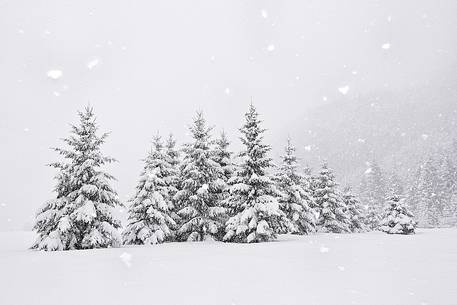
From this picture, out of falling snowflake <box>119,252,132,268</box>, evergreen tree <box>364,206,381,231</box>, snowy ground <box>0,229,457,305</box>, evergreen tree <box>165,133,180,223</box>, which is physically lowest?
evergreen tree <box>364,206,381,231</box>

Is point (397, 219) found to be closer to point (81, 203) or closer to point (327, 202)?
point (327, 202)

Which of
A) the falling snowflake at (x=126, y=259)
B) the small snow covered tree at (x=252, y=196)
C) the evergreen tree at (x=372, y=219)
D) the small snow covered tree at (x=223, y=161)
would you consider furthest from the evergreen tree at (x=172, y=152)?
the evergreen tree at (x=372, y=219)

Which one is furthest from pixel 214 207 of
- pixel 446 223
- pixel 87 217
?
pixel 446 223

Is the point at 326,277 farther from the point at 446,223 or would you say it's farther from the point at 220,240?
the point at 446,223

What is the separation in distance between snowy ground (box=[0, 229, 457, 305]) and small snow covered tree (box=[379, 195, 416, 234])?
2408cm

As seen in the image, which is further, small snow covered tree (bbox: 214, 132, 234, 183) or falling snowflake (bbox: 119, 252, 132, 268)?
small snow covered tree (bbox: 214, 132, 234, 183)

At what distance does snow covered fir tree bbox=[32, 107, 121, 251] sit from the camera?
18.8 meters

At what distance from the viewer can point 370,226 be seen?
60.5 m

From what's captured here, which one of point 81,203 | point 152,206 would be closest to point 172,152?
point 152,206

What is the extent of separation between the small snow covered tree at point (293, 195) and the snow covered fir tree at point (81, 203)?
15.4m

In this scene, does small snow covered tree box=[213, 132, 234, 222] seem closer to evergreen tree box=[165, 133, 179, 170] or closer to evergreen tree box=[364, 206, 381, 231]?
evergreen tree box=[165, 133, 179, 170]

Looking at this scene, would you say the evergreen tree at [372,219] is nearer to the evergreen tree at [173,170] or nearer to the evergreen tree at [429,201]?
the evergreen tree at [429,201]

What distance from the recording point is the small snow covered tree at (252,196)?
23.1 meters

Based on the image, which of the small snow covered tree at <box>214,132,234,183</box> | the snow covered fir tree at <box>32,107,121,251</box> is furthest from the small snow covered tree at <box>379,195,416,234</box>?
the snow covered fir tree at <box>32,107,121,251</box>
